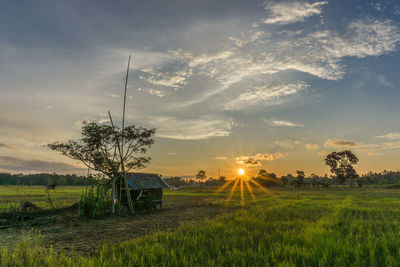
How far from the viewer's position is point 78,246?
8016mm

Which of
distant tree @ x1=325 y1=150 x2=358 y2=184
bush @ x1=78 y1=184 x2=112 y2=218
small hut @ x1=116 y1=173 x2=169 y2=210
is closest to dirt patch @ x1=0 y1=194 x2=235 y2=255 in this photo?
bush @ x1=78 y1=184 x2=112 y2=218

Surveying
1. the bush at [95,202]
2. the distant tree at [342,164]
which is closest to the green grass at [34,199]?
the bush at [95,202]

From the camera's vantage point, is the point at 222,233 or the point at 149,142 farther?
the point at 149,142

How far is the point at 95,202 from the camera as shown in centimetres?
1552

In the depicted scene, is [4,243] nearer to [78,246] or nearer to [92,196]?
[78,246]

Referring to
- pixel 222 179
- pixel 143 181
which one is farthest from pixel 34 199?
pixel 222 179

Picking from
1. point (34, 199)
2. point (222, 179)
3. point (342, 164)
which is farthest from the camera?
point (222, 179)

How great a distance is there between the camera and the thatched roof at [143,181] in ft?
62.7

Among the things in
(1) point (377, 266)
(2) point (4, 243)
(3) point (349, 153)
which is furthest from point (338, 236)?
(3) point (349, 153)

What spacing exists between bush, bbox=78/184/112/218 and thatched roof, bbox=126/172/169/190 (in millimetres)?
2342

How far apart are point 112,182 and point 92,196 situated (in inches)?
79.5

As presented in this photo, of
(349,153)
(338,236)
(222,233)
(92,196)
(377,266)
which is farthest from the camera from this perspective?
(349,153)

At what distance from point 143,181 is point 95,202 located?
5.47 metres

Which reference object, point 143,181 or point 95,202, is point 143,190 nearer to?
point 143,181
